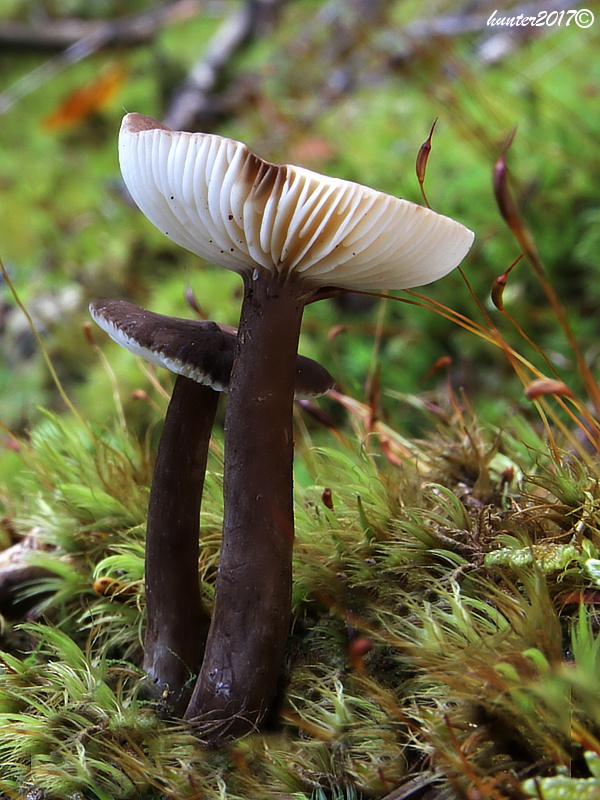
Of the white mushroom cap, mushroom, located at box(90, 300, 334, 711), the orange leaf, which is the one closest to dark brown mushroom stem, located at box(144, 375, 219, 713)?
mushroom, located at box(90, 300, 334, 711)

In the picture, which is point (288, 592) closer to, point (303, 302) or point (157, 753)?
point (157, 753)

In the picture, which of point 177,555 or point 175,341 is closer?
point 175,341

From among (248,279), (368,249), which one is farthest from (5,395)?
(368,249)

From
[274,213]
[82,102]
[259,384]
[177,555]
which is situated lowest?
[177,555]

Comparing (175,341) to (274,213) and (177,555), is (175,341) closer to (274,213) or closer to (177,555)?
(274,213)

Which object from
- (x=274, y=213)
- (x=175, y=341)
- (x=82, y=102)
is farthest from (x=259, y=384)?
(x=82, y=102)

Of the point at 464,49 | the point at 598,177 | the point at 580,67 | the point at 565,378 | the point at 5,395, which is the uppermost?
the point at 464,49
